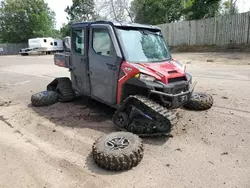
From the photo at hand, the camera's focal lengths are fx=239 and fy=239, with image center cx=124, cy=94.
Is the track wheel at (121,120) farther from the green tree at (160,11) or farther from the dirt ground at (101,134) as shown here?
the green tree at (160,11)

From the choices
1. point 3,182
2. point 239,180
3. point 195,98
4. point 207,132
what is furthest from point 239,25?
point 3,182

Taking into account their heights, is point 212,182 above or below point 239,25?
below

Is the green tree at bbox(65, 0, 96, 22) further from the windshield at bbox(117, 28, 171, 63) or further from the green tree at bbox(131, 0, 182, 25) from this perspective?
the windshield at bbox(117, 28, 171, 63)

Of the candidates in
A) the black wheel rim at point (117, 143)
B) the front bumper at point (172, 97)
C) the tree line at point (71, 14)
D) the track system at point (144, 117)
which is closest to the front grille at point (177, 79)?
the front bumper at point (172, 97)

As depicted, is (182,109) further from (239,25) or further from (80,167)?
(239,25)

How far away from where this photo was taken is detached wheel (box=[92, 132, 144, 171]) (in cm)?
317

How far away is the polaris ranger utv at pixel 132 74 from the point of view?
154 inches

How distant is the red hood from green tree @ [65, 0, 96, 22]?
1612 inches

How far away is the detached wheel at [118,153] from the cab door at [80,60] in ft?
6.90

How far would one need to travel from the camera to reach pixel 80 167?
3.32m

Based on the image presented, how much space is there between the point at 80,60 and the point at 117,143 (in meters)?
2.50

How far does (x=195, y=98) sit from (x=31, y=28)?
157ft

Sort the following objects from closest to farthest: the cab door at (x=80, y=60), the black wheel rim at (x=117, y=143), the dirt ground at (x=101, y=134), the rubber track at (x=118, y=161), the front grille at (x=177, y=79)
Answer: the dirt ground at (x=101, y=134) → the rubber track at (x=118, y=161) → the black wheel rim at (x=117, y=143) → the front grille at (x=177, y=79) → the cab door at (x=80, y=60)

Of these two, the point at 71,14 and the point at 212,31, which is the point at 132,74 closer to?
the point at 212,31
